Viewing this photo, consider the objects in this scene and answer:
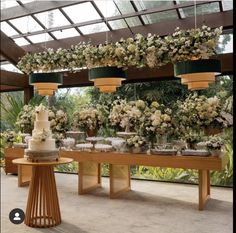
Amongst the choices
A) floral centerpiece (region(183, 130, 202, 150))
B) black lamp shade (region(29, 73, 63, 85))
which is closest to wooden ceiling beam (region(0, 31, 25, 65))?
black lamp shade (region(29, 73, 63, 85))

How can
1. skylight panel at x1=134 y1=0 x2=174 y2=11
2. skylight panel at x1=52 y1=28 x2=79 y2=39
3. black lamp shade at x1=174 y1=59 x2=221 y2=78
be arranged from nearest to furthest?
Answer: black lamp shade at x1=174 y1=59 x2=221 y2=78 < skylight panel at x1=134 y1=0 x2=174 y2=11 < skylight panel at x1=52 y1=28 x2=79 y2=39

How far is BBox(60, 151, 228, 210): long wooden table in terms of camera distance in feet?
13.4

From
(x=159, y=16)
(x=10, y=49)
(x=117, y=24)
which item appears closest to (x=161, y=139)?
(x=159, y=16)

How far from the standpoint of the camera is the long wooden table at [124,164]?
4074mm

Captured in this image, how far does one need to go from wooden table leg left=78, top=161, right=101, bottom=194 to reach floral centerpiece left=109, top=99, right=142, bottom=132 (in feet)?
2.75

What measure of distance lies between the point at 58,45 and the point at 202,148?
414cm

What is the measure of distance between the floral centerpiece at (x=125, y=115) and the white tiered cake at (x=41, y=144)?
57.8 inches

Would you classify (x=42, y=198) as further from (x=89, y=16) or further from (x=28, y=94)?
(x=28, y=94)

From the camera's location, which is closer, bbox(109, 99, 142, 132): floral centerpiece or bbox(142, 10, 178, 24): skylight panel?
bbox(109, 99, 142, 132): floral centerpiece

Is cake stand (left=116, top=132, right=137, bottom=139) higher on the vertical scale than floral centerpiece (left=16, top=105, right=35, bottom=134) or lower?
lower

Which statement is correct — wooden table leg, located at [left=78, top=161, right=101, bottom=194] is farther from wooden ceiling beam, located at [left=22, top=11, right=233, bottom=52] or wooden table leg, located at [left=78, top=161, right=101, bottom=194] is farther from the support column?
the support column

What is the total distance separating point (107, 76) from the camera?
3.93 meters

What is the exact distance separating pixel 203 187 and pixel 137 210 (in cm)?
96

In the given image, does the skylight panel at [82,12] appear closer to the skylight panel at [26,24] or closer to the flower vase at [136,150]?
the skylight panel at [26,24]
